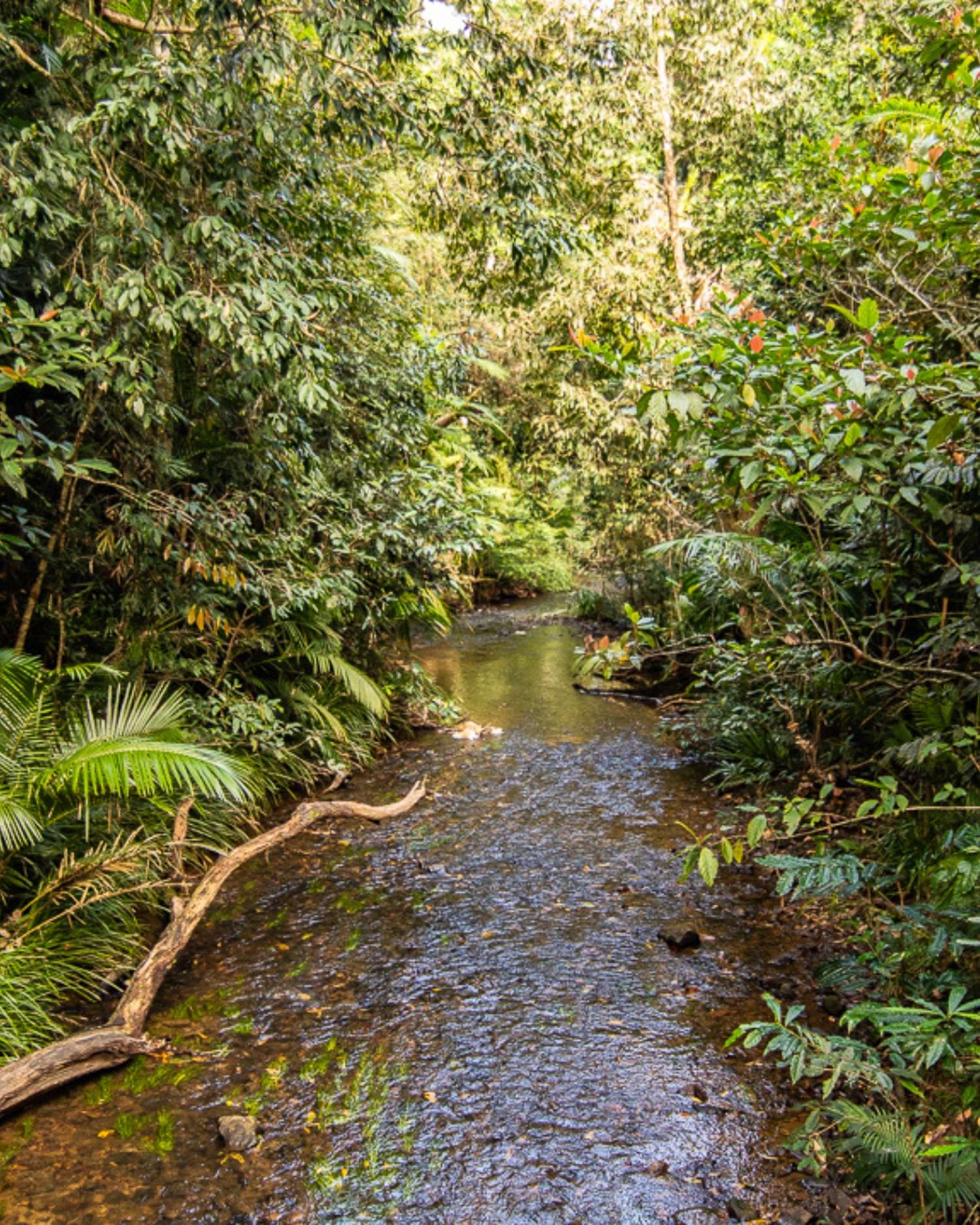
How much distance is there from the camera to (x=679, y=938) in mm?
3848

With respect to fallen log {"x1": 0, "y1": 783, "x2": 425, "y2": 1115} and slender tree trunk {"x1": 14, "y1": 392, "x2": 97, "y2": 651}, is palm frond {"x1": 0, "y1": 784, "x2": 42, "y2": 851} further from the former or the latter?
slender tree trunk {"x1": 14, "y1": 392, "x2": 97, "y2": 651}

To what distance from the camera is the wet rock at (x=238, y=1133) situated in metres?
2.67

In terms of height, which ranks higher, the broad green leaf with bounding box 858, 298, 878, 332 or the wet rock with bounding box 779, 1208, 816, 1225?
the broad green leaf with bounding box 858, 298, 878, 332

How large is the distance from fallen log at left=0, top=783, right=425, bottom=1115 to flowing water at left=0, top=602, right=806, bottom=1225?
10 cm

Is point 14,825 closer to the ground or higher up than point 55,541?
closer to the ground

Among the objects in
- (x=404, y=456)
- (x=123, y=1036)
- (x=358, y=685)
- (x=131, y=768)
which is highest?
(x=404, y=456)

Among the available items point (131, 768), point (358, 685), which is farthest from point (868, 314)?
point (358, 685)

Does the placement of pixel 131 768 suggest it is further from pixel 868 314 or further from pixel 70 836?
pixel 868 314

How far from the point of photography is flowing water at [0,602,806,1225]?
248 cm

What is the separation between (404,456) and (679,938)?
4.56 meters

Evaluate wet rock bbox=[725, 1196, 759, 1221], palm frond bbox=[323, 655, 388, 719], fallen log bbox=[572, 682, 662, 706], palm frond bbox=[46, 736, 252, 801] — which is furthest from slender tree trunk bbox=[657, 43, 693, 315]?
wet rock bbox=[725, 1196, 759, 1221]

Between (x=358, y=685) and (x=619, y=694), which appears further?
(x=619, y=694)

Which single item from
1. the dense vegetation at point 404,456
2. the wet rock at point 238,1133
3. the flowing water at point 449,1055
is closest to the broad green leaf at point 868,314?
the dense vegetation at point 404,456

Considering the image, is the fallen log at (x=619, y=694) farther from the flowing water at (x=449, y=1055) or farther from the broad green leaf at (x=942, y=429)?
the broad green leaf at (x=942, y=429)
